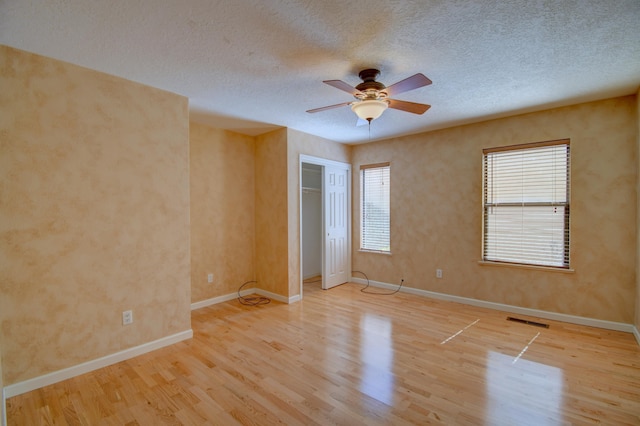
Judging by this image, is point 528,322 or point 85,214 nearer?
point 85,214

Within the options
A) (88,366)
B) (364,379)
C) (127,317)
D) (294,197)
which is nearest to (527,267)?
(364,379)

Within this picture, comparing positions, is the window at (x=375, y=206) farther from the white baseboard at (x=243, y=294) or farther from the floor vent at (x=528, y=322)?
the floor vent at (x=528, y=322)

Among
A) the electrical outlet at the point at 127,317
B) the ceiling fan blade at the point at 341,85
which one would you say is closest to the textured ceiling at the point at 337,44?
the ceiling fan blade at the point at 341,85

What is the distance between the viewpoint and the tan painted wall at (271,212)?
14.8ft

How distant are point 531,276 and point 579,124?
1943mm

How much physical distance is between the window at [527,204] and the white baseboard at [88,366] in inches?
165

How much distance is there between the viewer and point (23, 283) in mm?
2326

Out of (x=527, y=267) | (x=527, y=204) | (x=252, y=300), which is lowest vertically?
(x=252, y=300)

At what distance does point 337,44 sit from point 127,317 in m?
3.06

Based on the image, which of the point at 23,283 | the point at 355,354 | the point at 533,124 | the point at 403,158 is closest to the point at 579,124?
the point at 533,124

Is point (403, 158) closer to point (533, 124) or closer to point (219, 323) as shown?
point (533, 124)

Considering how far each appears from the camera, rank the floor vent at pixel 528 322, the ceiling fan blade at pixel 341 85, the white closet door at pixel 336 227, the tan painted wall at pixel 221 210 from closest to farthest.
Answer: the ceiling fan blade at pixel 341 85 → the floor vent at pixel 528 322 → the tan painted wall at pixel 221 210 → the white closet door at pixel 336 227

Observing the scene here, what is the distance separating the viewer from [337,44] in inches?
86.8

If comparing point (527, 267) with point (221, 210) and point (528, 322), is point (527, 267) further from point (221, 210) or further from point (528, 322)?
point (221, 210)
